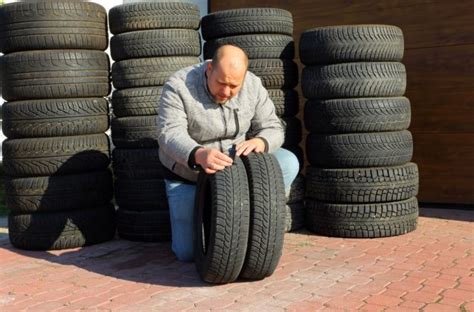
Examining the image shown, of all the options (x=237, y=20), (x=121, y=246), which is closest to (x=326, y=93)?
(x=237, y=20)

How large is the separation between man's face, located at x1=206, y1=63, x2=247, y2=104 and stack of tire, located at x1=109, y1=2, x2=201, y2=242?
1.14 metres

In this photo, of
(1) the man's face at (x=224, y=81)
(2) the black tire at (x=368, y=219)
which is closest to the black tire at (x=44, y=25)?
(1) the man's face at (x=224, y=81)

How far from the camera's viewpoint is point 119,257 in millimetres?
5457

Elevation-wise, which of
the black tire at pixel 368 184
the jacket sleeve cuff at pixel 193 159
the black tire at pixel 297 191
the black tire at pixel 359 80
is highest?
the black tire at pixel 359 80

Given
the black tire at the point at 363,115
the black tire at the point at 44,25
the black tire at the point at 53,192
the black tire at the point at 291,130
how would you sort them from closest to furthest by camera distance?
1. the black tire at the point at 44,25
2. the black tire at the point at 53,192
3. the black tire at the point at 363,115
4. the black tire at the point at 291,130

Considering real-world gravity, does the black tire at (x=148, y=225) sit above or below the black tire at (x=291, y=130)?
below

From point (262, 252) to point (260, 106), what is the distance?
132cm

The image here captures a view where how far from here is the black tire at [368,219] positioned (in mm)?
5867

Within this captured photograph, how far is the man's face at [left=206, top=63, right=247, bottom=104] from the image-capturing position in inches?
180

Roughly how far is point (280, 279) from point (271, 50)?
103 inches

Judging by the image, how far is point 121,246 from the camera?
5887 millimetres

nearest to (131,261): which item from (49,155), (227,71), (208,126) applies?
(49,155)

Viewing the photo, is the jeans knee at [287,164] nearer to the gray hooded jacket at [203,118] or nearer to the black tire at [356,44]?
the gray hooded jacket at [203,118]

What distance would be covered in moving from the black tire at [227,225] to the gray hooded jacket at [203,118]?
0.44 metres
